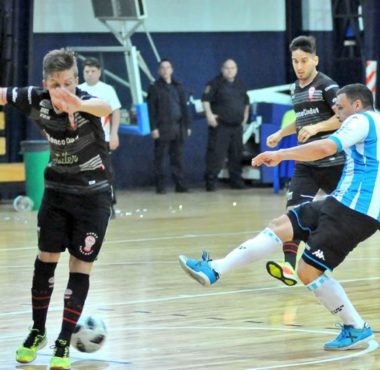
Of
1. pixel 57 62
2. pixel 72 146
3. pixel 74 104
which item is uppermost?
pixel 57 62

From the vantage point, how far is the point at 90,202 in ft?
24.0

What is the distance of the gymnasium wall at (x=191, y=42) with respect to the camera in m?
22.4

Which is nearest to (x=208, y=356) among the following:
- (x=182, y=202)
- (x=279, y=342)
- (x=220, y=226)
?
(x=279, y=342)

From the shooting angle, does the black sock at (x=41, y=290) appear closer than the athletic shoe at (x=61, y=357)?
No

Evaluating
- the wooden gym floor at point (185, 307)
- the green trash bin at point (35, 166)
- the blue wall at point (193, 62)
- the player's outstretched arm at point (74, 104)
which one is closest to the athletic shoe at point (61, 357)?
the wooden gym floor at point (185, 307)

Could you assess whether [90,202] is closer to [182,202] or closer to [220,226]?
[220,226]

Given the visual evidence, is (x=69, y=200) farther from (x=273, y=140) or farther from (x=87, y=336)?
(x=273, y=140)

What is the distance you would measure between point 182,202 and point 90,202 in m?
12.8

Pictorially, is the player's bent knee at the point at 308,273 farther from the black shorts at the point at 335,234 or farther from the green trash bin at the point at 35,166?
the green trash bin at the point at 35,166

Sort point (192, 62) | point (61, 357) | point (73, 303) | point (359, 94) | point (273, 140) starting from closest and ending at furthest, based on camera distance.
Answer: point (61, 357), point (73, 303), point (359, 94), point (273, 140), point (192, 62)

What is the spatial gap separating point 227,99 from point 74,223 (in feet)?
49.2

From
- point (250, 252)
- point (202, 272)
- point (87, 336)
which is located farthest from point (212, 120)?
point (87, 336)

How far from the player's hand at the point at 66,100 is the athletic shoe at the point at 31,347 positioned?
1.41 m

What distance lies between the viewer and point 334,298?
7730mm
